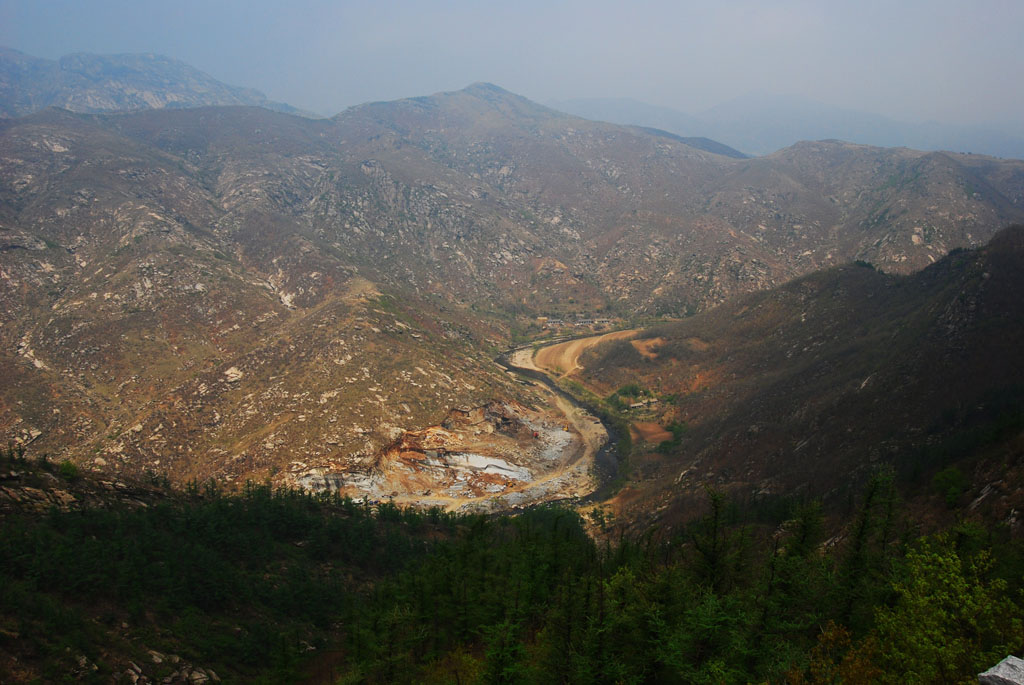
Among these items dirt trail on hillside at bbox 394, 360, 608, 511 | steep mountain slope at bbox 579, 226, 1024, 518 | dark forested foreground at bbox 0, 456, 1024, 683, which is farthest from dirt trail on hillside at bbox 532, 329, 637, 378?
dark forested foreground at bbox 0, 456, 1024, 683

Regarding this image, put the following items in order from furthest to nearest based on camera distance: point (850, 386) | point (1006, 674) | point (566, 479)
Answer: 1. point (566, 479)
2. point (850, 386)
3. point (1006, 674)

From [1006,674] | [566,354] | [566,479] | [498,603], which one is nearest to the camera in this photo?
[1006,674]

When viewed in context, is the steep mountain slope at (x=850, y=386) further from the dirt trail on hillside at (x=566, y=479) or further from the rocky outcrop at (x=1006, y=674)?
the rocky outcrop at (x=1006, y=674)

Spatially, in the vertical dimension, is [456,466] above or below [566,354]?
below

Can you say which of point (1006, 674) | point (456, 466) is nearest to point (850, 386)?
point (456, 466)

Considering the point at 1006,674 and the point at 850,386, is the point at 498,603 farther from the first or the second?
the point at 850,386

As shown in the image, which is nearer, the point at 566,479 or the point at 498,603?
the point at 498,603

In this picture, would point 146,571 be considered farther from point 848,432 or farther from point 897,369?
point 897,369
